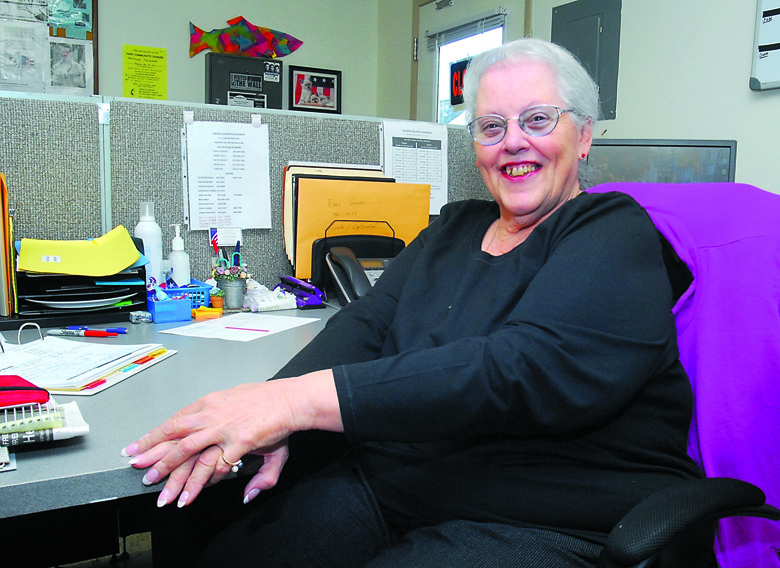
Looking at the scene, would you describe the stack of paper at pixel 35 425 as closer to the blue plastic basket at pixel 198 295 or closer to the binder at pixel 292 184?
the blue plastic basket at pixel 198 295

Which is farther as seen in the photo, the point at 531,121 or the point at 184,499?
the point at 531,121

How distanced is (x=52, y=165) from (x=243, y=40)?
246 centimetres

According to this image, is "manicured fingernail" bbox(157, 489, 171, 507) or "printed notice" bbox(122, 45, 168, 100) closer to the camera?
"manicured fingernail" bbox(157, 489, 171, 507)

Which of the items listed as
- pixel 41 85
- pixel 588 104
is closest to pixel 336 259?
pixel 588 104

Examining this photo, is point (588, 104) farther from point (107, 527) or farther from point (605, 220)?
point (107, 527)

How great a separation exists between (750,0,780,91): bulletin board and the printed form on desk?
1608 millimetres

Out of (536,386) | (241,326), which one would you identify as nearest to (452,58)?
(241,326)

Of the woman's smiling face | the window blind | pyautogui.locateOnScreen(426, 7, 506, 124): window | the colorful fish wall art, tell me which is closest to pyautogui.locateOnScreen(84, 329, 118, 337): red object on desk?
the woman's smiling face

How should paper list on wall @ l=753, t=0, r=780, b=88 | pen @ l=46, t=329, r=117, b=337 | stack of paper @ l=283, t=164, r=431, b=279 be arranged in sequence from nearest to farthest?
1. pen @ l=46, t=329, r=117, b=337
2. stack of paper @ l=283, t=164, r=431, b=279
3. paper list on wall @ l=753, t=0, r=780, b=88

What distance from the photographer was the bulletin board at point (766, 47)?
1.93m

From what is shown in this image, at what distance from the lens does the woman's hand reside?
625 millimetres

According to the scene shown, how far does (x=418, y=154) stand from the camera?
1639mm

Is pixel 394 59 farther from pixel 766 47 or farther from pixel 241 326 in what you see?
pixel 241 326

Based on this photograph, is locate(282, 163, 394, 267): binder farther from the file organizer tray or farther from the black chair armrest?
the black chair armrest
